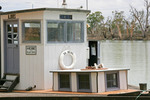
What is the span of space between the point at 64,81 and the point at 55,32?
159 centimetres

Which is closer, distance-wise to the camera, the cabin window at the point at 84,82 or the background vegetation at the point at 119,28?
the cabin window at the point at 84,82

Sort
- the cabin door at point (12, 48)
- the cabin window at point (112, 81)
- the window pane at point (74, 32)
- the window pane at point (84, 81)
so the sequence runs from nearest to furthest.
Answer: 1. the window pane at point (84, 81)
2. the cabin window at point (112, 81)
3. the window pane at point (74, 32)
4. the cabin door at point (12, 48)

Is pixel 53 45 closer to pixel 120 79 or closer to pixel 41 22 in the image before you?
pixel 41 22

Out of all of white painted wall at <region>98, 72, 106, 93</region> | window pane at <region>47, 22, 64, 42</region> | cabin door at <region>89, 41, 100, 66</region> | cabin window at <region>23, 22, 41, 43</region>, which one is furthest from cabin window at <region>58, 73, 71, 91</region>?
cabin door at <region>89, 41, 100, 66</region>

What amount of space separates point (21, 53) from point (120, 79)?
3124 millimetres

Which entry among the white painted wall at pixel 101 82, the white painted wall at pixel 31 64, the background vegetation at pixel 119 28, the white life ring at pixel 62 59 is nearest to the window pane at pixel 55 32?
the white painted wall at pixel 31 64

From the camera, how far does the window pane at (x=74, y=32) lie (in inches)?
476

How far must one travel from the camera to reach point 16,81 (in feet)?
39.8

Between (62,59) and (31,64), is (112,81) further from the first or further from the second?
(31,64)

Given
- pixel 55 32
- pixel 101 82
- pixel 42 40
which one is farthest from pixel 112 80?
pixel 42 40

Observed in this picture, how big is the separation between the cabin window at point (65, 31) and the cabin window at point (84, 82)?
152 cm

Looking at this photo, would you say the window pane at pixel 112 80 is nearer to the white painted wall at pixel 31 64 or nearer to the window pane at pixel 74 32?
the window pane at pixel 74 32

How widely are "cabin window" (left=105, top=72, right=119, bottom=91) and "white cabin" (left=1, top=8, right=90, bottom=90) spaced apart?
1.50 m

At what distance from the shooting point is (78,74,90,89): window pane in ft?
35.8
